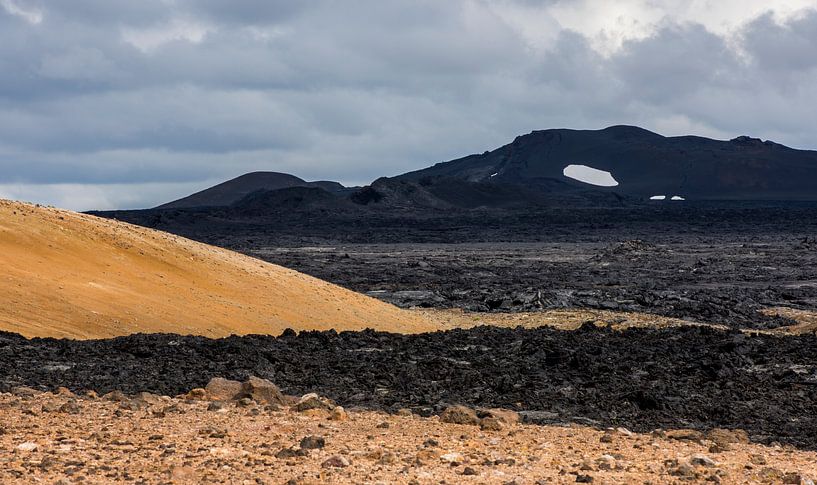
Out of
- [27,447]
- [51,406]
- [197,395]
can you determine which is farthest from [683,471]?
[51,406]

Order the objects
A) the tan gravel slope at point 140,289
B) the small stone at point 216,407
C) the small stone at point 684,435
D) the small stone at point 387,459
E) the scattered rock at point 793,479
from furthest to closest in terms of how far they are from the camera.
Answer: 1. the tan gravel slope at point 140,289
2. the small stone at point 216,407
3. the small stone at point 684,435
4. the small stone at point 387,459
5. the scattered rock at point 793,479

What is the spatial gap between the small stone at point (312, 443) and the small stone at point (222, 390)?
3.33 meters

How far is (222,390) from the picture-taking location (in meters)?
14.0

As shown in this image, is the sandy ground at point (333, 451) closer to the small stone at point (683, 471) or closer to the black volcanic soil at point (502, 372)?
the small stone at point (683, 471)

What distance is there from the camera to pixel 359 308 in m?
28.4

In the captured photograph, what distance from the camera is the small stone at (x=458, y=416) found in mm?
12727

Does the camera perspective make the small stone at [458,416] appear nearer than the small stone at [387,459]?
No

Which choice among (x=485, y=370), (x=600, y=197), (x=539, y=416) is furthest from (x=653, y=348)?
(x=600, y=197)

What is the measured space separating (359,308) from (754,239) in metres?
56.9

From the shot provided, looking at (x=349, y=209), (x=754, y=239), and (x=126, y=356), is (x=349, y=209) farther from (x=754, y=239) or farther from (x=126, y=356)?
(x=126, y=356)

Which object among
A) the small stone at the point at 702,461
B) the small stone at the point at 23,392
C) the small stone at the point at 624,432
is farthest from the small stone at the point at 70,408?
the small stone at the point at 702,461

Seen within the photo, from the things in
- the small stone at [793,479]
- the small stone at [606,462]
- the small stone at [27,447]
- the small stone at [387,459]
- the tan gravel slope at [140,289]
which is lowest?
the small stone at [793,479]

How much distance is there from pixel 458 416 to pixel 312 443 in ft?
8.65

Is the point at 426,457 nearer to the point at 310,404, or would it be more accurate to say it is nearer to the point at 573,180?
the point at 310,404
